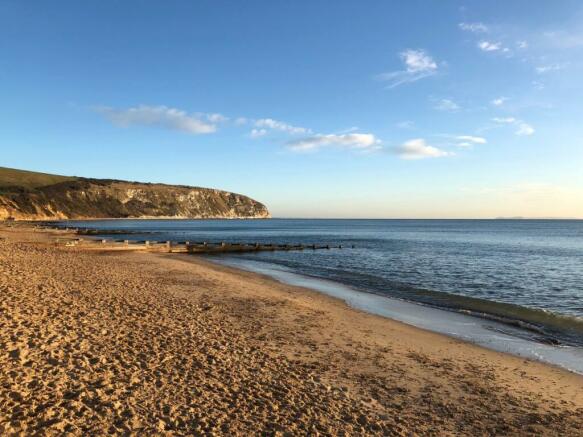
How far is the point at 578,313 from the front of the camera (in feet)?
67.7

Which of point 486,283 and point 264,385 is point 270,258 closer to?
point 486,283

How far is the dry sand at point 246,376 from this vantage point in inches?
295

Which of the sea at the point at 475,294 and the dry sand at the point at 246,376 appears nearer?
the dry sand at the point at 246,376

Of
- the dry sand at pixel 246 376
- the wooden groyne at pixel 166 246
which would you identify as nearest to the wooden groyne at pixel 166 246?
the wooden groyne at pixel 166 246

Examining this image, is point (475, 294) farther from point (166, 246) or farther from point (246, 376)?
point (166, 246)

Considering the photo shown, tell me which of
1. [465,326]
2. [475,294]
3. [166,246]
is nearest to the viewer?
[465,326]

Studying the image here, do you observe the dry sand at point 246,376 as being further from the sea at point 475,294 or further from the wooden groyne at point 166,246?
the wooden groyne at point 166,246

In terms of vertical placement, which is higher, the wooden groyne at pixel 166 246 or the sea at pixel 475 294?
the wooden groyne at pixel 166 246

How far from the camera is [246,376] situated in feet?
31.7

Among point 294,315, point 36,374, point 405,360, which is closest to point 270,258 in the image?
point 294,315

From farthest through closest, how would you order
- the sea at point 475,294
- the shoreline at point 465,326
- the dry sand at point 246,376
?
the sea at point 475,294 → the shoreline at point 465,326 → the dry sand at point 246,376

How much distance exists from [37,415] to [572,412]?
35.8 ft

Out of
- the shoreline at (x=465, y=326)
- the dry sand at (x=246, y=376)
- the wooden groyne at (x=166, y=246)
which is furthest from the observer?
the wooden groyne at (x=166, y=246)

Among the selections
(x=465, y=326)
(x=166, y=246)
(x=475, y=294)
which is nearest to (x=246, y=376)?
(x=465, y=326)
